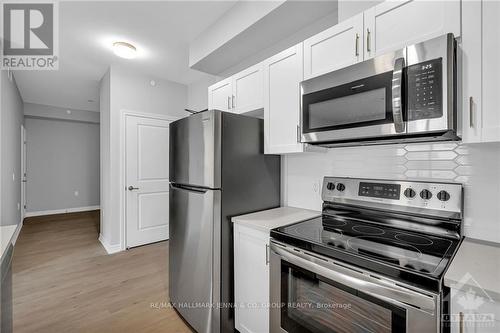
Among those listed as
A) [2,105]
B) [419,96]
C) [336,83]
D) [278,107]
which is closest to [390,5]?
[336,83]

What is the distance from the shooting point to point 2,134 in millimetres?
2928

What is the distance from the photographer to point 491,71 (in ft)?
3.23

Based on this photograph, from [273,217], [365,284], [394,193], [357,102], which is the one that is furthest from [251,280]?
[357,102]

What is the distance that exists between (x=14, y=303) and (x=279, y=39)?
3.50m

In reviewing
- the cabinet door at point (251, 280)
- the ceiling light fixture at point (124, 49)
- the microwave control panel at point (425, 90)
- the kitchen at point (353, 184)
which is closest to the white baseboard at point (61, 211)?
the ceiling light fixture at point (124, 49)

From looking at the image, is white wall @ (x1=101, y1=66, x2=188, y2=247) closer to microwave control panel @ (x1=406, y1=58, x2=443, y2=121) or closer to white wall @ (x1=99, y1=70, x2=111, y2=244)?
white wall @ (x1=99, y1=70, x2=111, y2=244)

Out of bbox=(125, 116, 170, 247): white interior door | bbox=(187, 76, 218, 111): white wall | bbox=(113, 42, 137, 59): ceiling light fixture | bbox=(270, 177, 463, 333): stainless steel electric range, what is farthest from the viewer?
bbox=(187, 76, 218, 111): white wall

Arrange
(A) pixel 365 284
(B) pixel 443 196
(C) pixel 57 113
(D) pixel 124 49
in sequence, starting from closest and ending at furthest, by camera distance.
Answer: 1. (A) pixel 365 284
2. (B) pixel 443 196
3. (D) pixel 124 49
4. (C) pixel 57 113

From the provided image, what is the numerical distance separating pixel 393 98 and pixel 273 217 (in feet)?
3.47

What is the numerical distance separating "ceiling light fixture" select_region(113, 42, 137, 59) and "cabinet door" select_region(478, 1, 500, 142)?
3125 mm

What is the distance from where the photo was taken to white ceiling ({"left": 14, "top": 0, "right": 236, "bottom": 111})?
220 cm

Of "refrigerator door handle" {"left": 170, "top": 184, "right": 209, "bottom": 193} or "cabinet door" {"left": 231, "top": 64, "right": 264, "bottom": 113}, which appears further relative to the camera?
"cabinet door" {"left": 231, "top": 64, "right": 264, "bottom": 113}

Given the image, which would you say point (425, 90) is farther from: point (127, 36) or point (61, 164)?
point (61, 164)

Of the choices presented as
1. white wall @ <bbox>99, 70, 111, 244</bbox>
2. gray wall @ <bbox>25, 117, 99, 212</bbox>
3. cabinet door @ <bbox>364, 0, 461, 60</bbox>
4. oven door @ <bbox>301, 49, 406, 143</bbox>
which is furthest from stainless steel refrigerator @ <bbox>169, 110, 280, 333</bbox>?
gray wall @ <bbox>25, 117, 99, 212</bbox>
